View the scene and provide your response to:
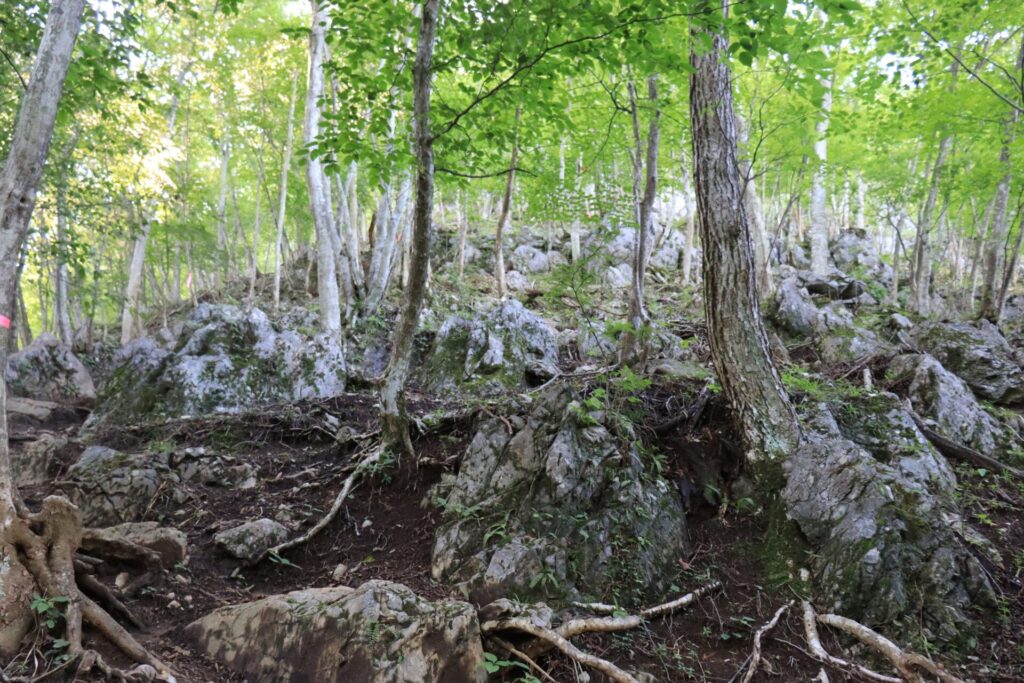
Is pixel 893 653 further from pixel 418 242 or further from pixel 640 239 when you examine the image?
pixel 418 242

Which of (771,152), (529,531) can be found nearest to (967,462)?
(529,531)

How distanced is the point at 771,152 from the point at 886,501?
29.1ft

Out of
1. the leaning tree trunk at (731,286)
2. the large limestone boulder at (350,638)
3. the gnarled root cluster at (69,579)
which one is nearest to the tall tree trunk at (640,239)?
the leaning tree trunk at (731,286)

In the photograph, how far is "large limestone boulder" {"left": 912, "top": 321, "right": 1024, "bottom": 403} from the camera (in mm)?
7203

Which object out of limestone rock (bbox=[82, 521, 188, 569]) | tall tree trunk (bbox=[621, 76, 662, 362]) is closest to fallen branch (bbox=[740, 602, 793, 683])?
tall tree trunk (bbox=[621, 76, 662, 362])

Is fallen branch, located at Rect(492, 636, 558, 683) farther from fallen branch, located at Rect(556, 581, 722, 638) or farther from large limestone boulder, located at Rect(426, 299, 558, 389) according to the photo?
large limestone boulder, located at Rect(426, 299, 558, 389)

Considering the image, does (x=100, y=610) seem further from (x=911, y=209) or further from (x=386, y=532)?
(x=911, y=209)

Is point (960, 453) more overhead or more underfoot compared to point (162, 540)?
more overhead

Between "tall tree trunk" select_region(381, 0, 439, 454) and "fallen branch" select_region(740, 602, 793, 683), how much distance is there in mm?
3854

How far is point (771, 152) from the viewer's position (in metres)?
10.6

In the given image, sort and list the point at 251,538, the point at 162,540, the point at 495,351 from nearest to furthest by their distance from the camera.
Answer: the point at 162,540 → the point at 251,538 → the point at 495,351

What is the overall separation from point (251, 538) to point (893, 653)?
16.3 ft

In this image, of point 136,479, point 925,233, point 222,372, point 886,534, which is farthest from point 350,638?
point 925,233

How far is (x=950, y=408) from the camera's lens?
600 cm
